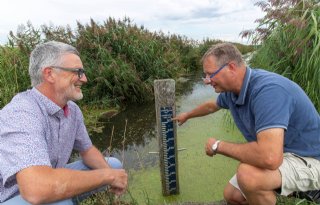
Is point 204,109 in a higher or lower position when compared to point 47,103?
lower

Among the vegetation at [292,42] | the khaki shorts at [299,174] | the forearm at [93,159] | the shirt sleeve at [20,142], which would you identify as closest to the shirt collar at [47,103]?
the shirt sleeve at [20,142]

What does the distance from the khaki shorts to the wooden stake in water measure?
991mm

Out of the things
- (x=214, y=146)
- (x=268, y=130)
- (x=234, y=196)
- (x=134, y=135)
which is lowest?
(x=134, y=135)

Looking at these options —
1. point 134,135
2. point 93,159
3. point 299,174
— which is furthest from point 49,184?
point 134,135

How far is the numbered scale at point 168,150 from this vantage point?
277 cm

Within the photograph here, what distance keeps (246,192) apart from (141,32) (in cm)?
540

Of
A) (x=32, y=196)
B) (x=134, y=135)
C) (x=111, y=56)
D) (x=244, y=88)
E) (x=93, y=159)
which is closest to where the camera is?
(x=32, y=196)

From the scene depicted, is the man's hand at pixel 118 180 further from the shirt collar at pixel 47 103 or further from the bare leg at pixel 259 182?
the bare leg at pixel 259 182

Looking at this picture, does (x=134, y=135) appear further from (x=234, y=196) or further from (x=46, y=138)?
(x=46, y=138)

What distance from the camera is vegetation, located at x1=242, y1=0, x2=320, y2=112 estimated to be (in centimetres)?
313

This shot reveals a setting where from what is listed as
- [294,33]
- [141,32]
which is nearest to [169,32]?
[141,32]

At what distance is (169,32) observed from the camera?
9.38 m

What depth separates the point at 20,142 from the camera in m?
1.59

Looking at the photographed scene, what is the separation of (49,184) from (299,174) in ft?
4.49
